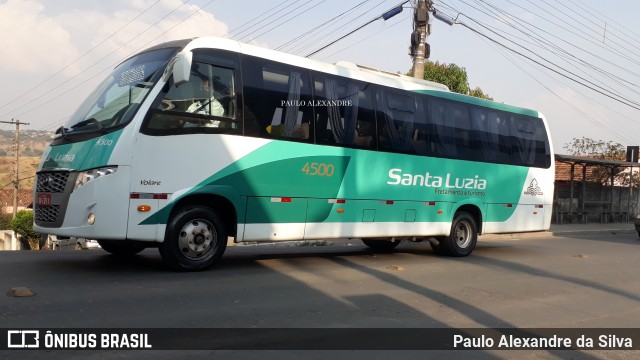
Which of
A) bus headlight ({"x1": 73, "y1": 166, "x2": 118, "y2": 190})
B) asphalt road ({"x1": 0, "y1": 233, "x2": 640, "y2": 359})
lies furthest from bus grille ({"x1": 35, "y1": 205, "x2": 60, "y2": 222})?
asphalt road ({"x1": 0, "y1": 233, "x2": 640, "y2": 359})

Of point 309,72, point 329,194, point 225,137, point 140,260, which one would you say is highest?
point 309,72

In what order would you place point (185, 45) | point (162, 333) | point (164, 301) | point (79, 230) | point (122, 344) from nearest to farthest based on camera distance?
point (122, 344) < point (162, 333) < point (164, 301) < point (79, 230) < point (185, 45)

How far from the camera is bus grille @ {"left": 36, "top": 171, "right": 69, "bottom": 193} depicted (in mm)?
7252

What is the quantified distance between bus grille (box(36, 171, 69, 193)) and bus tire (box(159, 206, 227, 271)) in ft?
4.78

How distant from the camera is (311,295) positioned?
22.5 feet

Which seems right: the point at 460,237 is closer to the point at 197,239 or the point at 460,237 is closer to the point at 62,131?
the point at 197,239

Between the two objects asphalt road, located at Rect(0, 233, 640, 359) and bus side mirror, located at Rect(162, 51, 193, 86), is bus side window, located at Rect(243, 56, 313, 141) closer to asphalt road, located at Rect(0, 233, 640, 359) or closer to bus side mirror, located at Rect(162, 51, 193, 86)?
bus side mirror, located at Rect(162, 51, 193, 86)

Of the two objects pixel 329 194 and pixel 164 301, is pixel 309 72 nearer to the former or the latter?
pixel 329 194

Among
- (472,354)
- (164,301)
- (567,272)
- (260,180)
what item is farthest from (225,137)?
(567,272)

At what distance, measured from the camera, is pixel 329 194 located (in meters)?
9.05

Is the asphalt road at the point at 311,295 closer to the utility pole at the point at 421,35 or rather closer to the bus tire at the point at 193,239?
the bus tire at the point at 193,239

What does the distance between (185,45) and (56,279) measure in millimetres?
3478

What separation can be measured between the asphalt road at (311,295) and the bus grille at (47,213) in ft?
2.43

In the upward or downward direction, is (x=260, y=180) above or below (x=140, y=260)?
above
